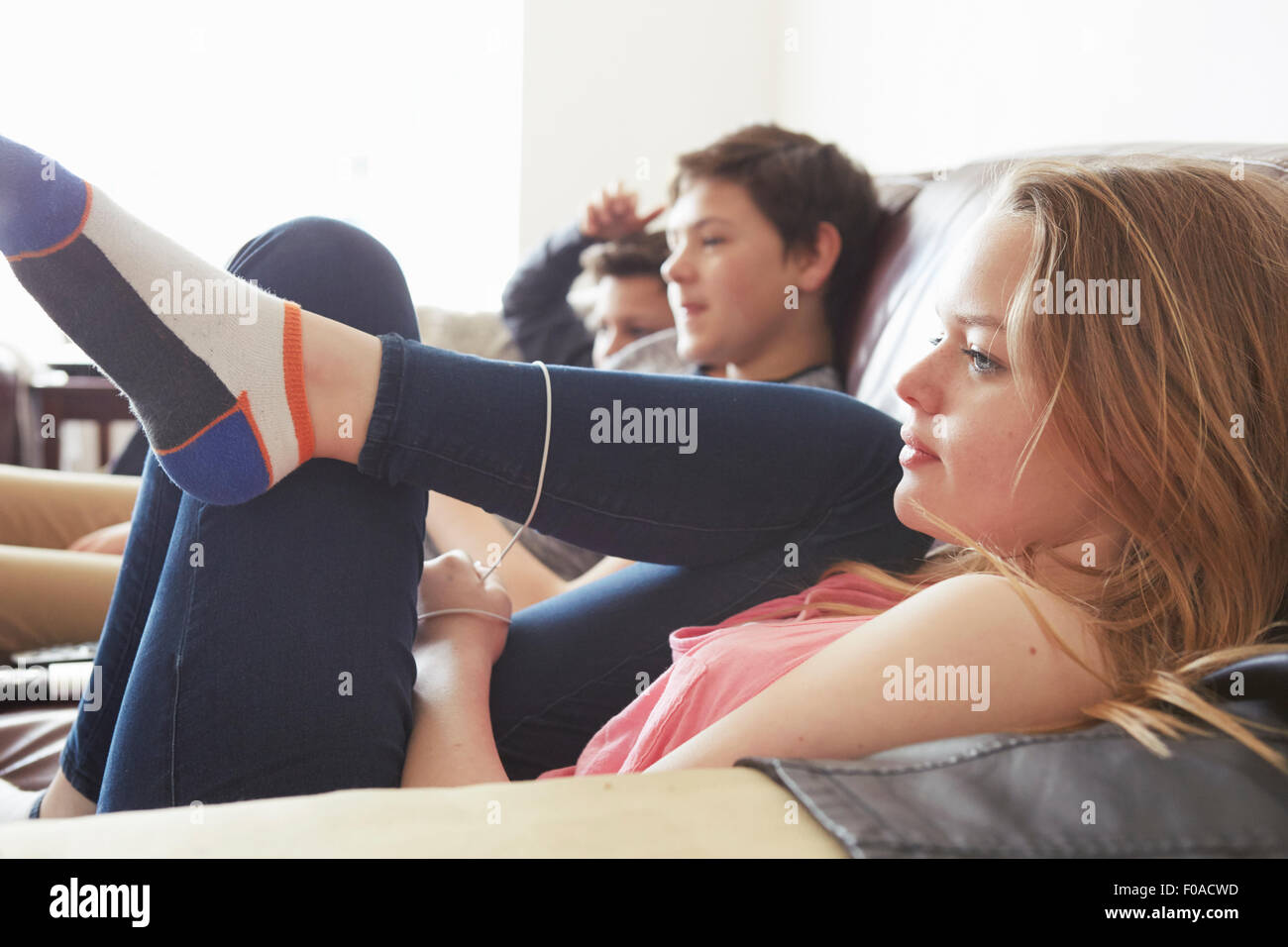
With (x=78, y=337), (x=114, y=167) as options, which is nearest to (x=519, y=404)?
(x=78, y=337)

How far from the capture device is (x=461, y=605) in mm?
885

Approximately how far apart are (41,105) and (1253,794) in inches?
133

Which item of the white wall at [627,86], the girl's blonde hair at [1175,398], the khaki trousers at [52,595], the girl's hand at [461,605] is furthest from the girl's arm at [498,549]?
the white wall at [627,86]

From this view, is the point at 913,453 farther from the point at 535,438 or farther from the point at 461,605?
the point at 461,605

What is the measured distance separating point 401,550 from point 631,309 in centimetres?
115

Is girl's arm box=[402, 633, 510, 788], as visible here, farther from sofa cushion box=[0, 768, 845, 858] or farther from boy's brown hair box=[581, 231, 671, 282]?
boy's brown hair box=[581, 231, 671, 282]

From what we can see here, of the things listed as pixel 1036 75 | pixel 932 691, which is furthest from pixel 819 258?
pixel 932 691

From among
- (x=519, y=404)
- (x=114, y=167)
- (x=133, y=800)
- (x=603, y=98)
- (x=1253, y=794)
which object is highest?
(x=603, y=98)

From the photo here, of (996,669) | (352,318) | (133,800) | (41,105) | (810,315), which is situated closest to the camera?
(996,669)

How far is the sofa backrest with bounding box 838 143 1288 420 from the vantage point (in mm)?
1115

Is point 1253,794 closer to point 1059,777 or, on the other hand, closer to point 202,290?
point 1059,777

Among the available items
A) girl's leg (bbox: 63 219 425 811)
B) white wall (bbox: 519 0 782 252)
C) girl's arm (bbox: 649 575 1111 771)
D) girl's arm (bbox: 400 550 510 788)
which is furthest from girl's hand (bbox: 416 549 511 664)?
white wall (bbox: 519 0 782 252)

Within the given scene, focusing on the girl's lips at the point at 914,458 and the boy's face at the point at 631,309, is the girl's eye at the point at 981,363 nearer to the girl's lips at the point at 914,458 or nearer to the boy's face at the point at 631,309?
the girl's lips at the point at 914,458

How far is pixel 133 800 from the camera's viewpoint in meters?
0.63
